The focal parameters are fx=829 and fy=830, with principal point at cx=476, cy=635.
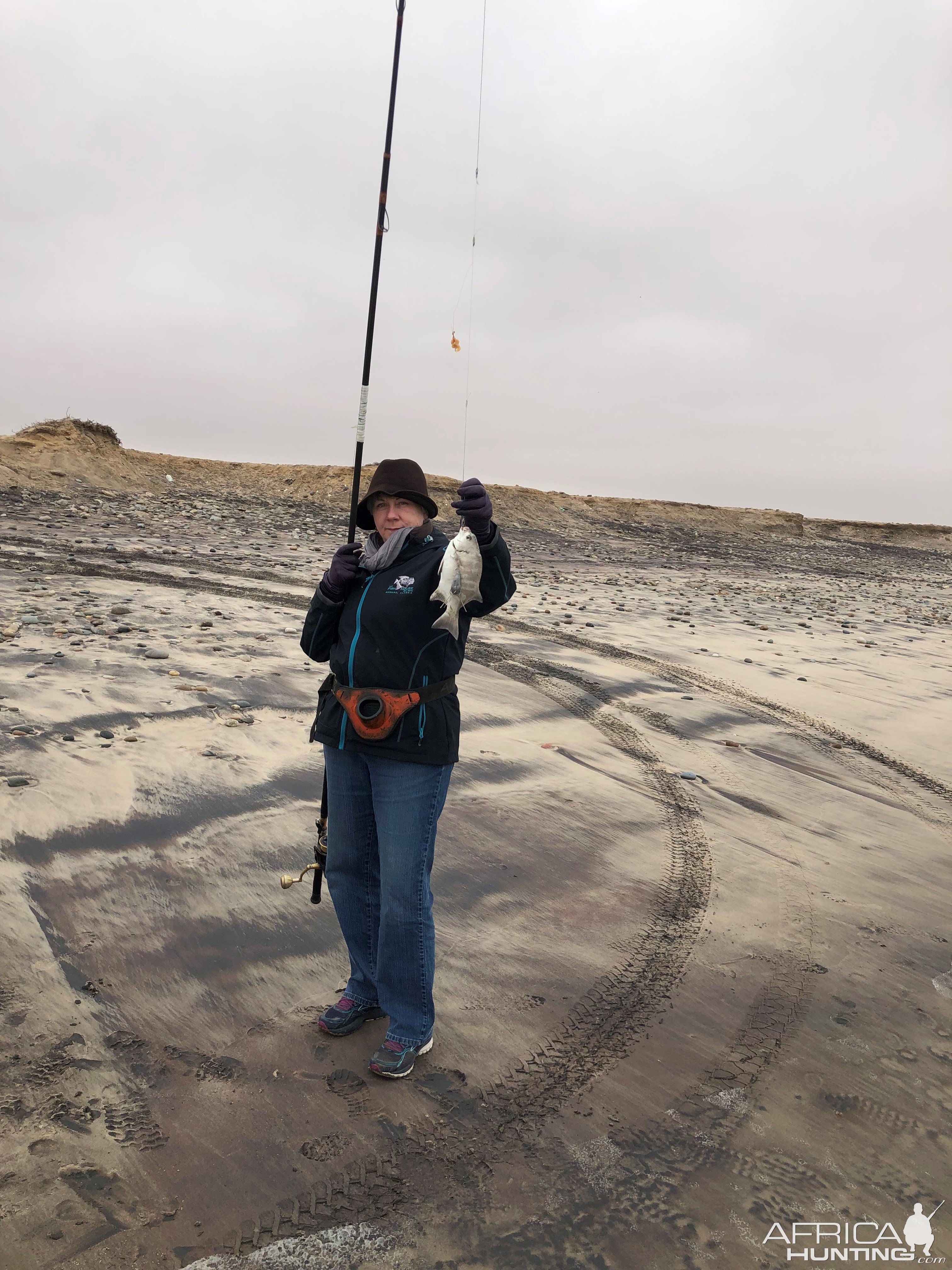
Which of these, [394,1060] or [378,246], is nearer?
[394,1060]

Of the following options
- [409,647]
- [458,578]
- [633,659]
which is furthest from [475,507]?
[633,659]

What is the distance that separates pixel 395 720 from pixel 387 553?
0.55 meters

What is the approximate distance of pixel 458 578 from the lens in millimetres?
2551

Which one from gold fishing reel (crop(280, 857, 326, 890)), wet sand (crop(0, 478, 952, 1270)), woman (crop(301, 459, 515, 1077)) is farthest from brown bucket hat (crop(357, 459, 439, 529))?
wet sand (crop(0, 478, 952, 1270))

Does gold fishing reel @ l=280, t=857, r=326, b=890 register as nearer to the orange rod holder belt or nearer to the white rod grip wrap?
the orange rod holder belt

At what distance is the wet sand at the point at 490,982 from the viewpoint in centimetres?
223

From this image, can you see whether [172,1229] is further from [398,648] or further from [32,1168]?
[398,648]

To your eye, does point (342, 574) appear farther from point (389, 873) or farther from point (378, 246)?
point (378, 246)

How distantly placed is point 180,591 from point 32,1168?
27.0 feet

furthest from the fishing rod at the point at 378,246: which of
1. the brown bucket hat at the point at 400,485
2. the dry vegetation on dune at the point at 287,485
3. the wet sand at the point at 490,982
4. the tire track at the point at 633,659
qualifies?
the dry vegetation on dune at the point at 287,485

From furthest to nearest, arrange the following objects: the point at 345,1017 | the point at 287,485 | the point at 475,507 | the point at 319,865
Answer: the point at 287,485 < the point at 319,865 < the point at 345,1017 < the point at 475,507

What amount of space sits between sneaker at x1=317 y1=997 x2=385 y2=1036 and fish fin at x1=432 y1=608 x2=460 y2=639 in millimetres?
1395

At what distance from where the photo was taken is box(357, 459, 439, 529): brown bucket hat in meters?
2.74

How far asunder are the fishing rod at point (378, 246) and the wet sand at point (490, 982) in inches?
73.6
